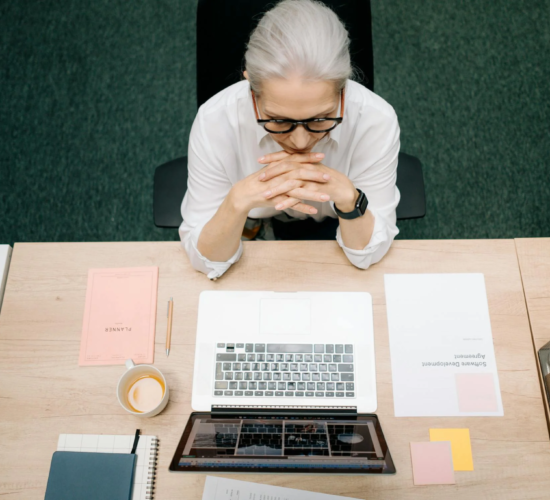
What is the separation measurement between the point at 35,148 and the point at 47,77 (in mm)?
362

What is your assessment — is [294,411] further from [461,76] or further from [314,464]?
[461,76]

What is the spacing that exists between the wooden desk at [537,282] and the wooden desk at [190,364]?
0.02 metres

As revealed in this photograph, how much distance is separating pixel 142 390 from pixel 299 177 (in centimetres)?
57

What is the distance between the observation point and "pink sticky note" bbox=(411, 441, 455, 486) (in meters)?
0.91

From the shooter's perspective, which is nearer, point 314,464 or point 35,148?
point 314,464

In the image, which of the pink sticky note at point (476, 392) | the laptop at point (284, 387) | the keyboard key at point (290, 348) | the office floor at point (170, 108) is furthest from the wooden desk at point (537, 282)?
the office floor at point (170, 108)

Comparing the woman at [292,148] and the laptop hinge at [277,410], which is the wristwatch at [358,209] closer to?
the woman at [292,148]

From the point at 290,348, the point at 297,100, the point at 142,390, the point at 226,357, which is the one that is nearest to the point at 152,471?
the point at 142,390

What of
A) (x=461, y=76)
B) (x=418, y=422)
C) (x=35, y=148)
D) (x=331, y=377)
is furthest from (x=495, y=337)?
(x=35, y=148)

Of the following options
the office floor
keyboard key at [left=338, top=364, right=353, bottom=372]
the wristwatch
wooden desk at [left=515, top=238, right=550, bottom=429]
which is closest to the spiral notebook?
keyboard key at [left=338, top=364, right=353, bottom=372]

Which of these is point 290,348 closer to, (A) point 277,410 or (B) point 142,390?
(A) point 277,410

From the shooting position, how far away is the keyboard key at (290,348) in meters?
0.99

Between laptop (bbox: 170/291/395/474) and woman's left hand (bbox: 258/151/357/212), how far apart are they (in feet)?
0.74

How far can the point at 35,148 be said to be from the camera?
2.01 metres
